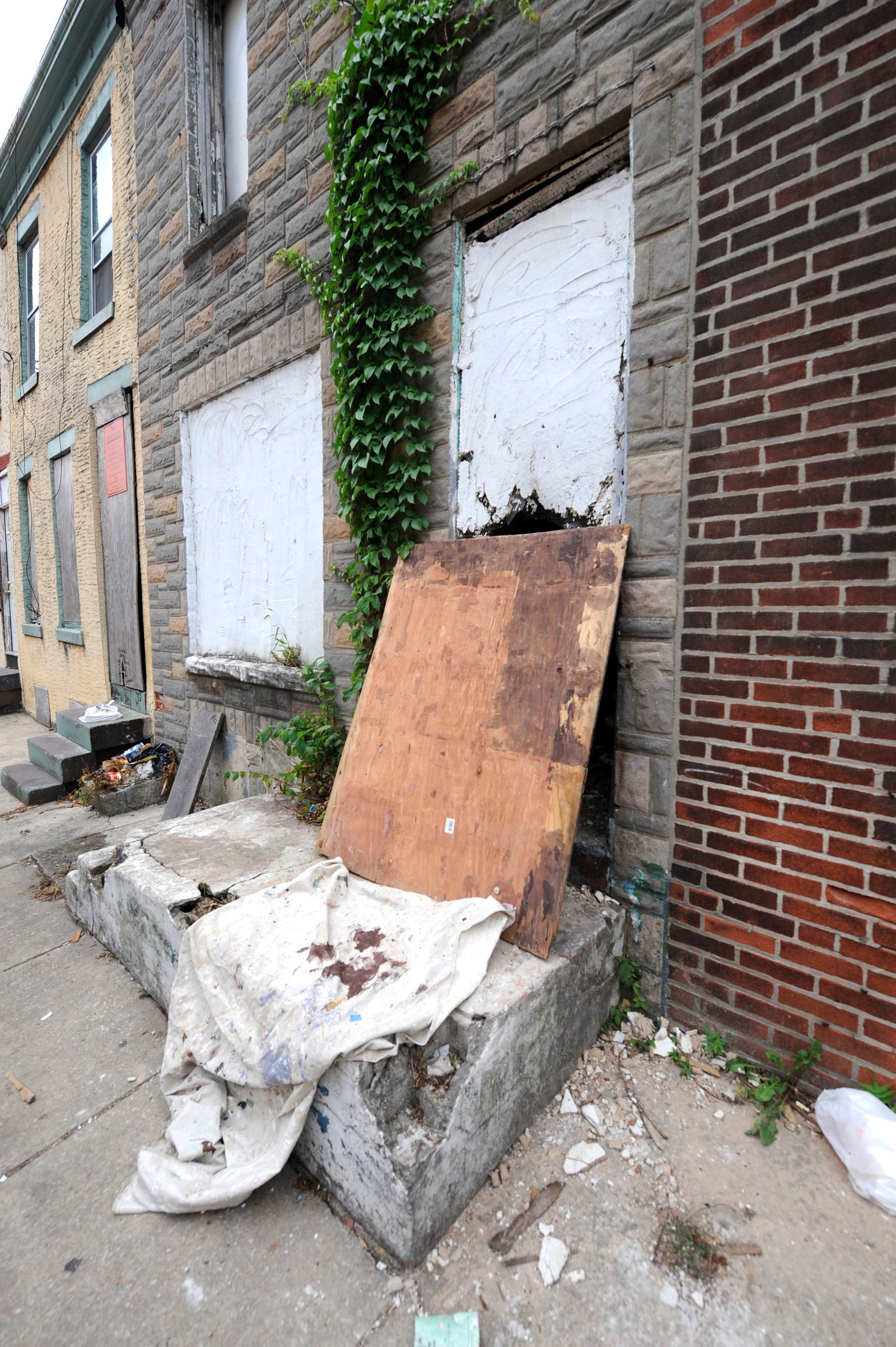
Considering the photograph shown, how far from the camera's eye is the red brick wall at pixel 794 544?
1.82 m

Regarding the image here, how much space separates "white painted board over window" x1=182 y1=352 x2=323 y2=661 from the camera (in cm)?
410

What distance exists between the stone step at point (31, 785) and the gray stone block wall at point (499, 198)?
1.86 metres

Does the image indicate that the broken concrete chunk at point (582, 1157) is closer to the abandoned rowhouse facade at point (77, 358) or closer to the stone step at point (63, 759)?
the stone step at point (63, 759)

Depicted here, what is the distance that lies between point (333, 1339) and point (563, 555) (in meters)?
2.37

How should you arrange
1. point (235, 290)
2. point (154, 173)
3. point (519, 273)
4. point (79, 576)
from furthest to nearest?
1. point (79, 576)
2. point (154, 173)
3. point (235, 290)
4. point (519, 273)

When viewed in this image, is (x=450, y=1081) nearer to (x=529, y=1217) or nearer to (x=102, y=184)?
(x=529, y=1217)

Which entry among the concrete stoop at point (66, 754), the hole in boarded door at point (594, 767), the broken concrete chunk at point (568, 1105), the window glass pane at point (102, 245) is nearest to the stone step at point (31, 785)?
the concrete stoop at point (66, 754)

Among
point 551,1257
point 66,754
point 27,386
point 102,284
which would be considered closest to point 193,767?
point 66,754

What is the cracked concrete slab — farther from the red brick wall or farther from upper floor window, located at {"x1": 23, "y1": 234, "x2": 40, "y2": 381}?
upper floor window, located at {"x1": 23, "y1": 234, "x2": 40, "y2": 381}

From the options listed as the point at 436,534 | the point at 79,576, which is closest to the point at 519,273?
the point at 436,534

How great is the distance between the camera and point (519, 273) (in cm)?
278

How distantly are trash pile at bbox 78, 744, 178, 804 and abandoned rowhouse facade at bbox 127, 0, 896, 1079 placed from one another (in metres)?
3.93

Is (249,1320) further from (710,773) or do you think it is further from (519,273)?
(519,273)

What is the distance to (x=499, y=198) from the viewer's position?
282 cm
